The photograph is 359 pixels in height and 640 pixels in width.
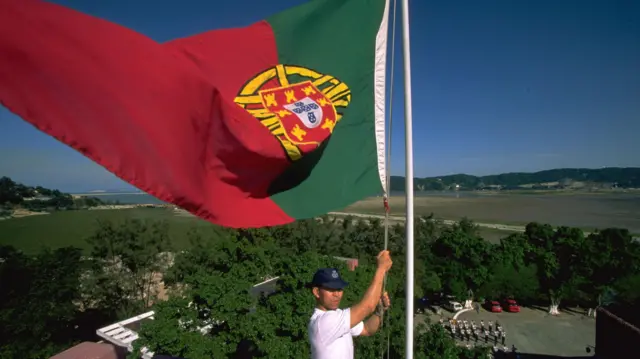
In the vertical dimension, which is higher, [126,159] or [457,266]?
[126,159]

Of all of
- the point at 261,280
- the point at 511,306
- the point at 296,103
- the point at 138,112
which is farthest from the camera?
the point at 511,306

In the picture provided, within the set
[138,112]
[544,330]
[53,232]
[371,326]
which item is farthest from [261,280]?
[53,232]

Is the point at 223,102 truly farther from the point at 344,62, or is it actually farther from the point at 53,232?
the point at 53,232

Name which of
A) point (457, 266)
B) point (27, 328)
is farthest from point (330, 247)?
point (27, 328)

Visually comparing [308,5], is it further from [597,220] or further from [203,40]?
[597,220]

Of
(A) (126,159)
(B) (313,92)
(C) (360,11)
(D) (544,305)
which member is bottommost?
(D) (544,305)

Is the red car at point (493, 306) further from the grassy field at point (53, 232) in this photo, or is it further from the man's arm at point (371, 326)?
the man's arm at point (371, 326)
